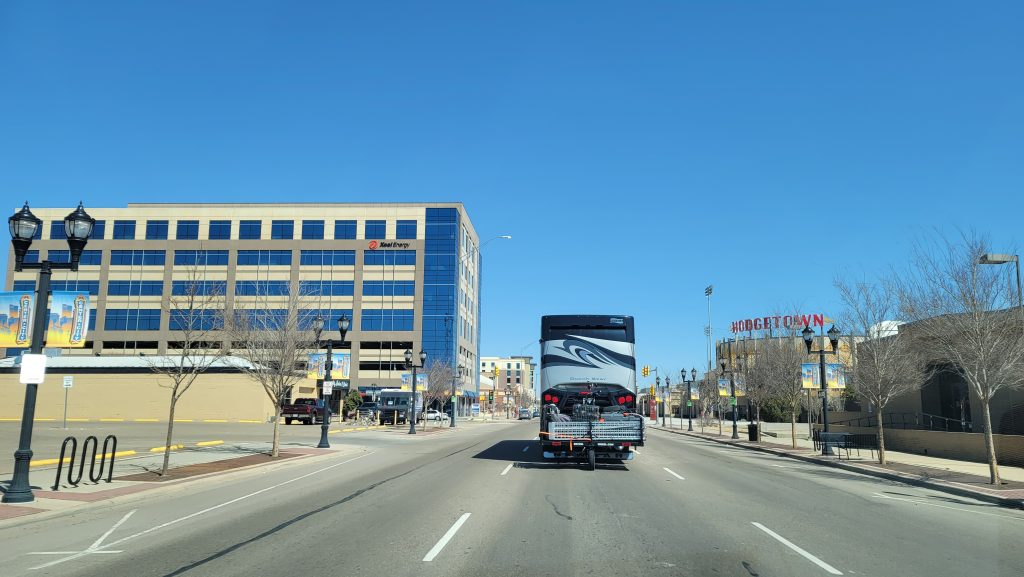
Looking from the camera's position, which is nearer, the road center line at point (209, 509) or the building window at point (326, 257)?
the road center line at point (209, 509)

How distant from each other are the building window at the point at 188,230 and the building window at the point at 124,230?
579 centimetres

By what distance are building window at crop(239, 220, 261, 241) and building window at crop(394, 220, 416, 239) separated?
1827 centimetres

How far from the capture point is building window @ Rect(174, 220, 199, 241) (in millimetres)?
90938

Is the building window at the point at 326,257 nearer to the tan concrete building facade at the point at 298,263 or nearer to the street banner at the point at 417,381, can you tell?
the tan concrete building facade at the point at 298,263

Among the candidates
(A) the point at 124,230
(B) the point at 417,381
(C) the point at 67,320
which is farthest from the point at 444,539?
(A) the point at 124,230

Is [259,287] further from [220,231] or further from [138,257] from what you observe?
[138,257]

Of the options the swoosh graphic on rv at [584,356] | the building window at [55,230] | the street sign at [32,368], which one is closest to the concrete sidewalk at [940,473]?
the swoosh graphic on rv at [584,356]

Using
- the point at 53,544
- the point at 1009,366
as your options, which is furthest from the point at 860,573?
the point at 1009,366

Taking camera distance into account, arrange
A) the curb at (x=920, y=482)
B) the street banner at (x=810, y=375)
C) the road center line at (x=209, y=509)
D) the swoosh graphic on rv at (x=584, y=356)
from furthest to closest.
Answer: the street banner at (x=810, y=375) → the swoosh graphic on rv at (x=584, y=356) → the curb at (x=920, y=482) → the road center line at (x=209, y=509)

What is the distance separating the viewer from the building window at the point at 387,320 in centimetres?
8912

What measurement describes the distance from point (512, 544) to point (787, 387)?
107 feet

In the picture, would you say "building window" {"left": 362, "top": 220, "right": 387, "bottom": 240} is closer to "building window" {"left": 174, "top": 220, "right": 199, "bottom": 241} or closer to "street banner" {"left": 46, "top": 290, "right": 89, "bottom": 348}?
"building window" {"left": 174, "top": 220, "right": 199, "bottom": 241}

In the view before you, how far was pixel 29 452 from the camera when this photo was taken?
1230 cm

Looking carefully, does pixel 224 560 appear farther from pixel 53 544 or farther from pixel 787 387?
pixel 787 387
